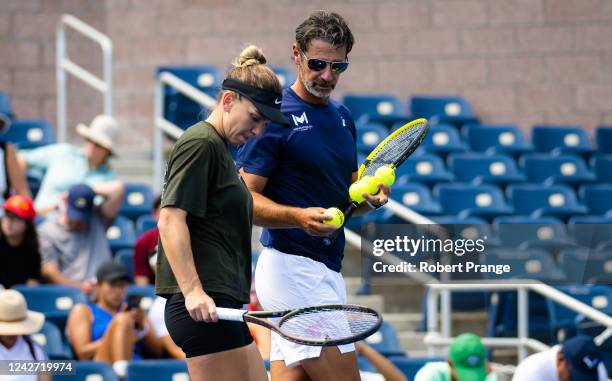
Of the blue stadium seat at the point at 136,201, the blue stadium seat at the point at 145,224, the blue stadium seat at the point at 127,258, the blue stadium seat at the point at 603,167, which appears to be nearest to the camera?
the blue stadium seat at the point at 127,258

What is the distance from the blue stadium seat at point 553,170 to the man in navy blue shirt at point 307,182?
5866 millimetres

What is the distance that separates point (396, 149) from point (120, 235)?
4.01 meters

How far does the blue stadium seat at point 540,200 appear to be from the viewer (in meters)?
9.36

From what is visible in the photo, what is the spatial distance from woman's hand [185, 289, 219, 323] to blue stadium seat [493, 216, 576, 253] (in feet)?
12.9

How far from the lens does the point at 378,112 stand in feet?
35.6

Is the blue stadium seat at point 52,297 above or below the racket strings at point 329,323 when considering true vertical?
below

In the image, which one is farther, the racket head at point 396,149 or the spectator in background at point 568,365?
the spectator in background at point 568,365

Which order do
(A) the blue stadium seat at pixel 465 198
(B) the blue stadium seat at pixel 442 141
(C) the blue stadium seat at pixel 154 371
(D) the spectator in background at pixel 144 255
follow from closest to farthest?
(C) the blue stadium seat at pixel 154 371 → (D) the spectator in background at pixel 144 255 → (A) the blue stadium seat at pixel 465 198 → (B) the blue stadium seat at pixel 442 141

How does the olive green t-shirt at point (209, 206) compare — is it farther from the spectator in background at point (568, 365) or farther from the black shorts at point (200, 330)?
the spectator in background at point (568, 365)

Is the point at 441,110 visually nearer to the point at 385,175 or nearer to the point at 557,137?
the point at 557,137

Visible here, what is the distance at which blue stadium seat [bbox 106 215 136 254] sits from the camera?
27.1ft

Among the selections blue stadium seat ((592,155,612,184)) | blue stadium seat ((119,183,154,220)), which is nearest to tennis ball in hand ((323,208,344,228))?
blue stadium seat ((119,183,154,220))

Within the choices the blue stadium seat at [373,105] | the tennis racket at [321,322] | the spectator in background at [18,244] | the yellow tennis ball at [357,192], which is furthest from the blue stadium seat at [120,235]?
the tennis racket at [321,322]

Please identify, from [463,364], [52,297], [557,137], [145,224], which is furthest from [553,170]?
[52,297]
